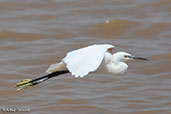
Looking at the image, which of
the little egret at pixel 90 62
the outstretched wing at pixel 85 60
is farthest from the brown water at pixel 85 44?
the outstretched wing at pixel 85 60

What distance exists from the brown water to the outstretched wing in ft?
4.74

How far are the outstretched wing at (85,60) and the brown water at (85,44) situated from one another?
4.74 ft

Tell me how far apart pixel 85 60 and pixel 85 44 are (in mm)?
3799

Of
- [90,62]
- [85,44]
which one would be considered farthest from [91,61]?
[85,44]

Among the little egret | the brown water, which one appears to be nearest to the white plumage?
the little egret

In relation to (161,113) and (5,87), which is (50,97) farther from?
(161,113)

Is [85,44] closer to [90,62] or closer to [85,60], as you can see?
[85,60]

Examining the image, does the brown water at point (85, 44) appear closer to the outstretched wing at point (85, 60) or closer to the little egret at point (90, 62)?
the little egret at point (90, 62)

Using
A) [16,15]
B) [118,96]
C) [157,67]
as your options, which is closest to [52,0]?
[16,15]

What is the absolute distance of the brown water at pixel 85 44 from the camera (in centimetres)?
793

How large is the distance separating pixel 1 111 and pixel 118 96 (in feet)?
4.97

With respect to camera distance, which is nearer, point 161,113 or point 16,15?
point 161,113

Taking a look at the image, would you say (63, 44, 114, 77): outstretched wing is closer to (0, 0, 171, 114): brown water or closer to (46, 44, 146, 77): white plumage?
(46, 44, 146, 77): white plumage

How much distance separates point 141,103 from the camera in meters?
7.91
